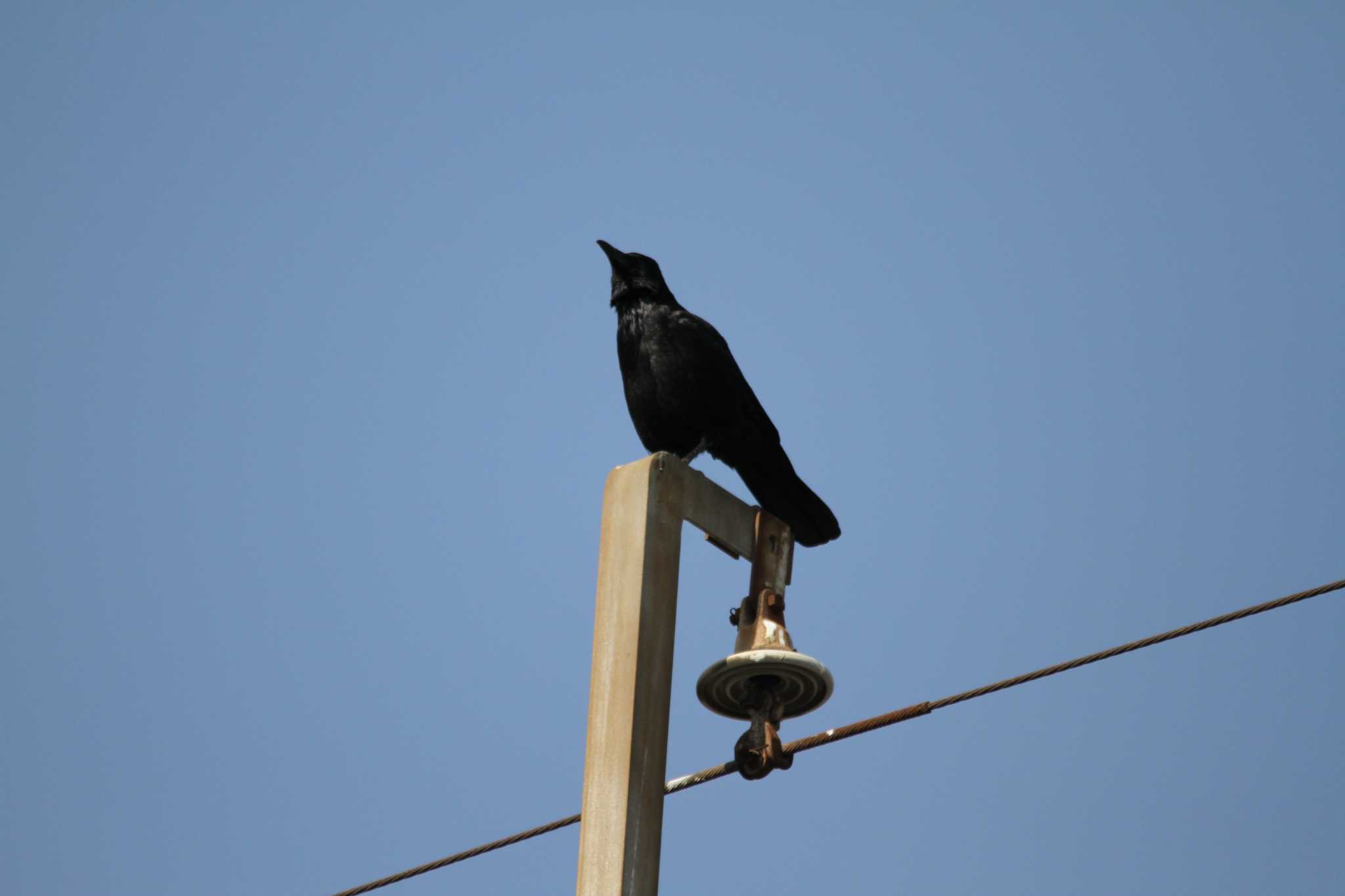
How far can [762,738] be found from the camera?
14.1 ft

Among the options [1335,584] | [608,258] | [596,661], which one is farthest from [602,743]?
[608,258]

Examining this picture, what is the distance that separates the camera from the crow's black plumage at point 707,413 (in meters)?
6.65

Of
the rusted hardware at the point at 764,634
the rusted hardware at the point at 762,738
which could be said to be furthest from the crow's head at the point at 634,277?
the rusted hardware at the point at 762,738

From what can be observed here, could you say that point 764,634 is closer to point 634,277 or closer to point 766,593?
point 766,593

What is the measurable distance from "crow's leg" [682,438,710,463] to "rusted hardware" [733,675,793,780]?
8.03 ft

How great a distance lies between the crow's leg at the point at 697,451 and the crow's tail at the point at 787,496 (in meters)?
0.17

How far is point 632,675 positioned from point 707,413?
323cm

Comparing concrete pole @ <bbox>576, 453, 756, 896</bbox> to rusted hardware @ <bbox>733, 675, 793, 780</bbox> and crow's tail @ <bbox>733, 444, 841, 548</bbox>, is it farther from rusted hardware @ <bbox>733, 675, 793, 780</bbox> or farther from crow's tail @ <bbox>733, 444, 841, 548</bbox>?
crow's tail @ <bbox>733, 444, 841, 548</bbox>

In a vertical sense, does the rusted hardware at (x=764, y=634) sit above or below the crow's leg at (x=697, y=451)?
below

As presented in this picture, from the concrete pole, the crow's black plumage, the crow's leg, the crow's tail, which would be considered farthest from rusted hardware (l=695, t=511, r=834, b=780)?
the crow's leg

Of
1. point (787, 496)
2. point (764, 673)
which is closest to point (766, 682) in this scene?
point (764, 673)

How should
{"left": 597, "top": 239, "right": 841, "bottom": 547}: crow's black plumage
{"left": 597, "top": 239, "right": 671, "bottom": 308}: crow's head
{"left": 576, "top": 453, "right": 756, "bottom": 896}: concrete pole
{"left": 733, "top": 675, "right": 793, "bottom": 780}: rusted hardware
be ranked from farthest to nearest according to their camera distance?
{"left": 597, "top": 239, "right": 671, "bottom": 308}: crow's head
{"left": 597, "top": 239, "right": 841, "bottom": 547}: crow's black plumage
{"left": 733, "top": 675, "right": 793, "bottom": 780}: rusted hardware
{"left": 576, "top": 453, "right": 756, "bottom": 896}: concrete pole

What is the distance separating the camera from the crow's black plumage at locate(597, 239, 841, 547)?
262 inches

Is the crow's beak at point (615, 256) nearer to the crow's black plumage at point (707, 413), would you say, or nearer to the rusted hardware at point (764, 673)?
the crow's black plumage at point (707, 413)
